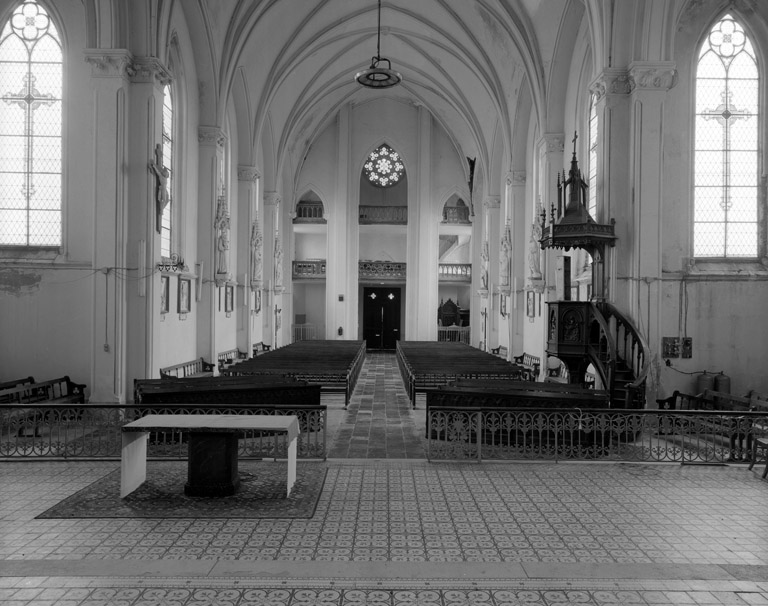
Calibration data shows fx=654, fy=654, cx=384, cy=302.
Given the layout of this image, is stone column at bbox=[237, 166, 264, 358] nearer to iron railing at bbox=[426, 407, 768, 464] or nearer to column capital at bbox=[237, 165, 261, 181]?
column capital at bbox=[237, 165, 261, 181]

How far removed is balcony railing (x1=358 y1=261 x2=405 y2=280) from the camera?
3322 centimetres

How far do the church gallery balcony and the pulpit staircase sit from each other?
21.2m

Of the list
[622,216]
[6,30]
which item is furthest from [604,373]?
[6,30]

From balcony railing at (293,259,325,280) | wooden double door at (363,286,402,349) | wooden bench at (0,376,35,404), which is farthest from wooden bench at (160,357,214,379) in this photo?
wooden double door at (363,286,402,349)

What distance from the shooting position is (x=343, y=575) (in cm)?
474

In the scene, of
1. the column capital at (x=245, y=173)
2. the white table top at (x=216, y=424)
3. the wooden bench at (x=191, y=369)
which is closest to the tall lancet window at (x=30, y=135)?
the wooden bench at (x=191, y=369)

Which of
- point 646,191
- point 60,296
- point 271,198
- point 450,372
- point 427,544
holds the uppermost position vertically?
point 271,198

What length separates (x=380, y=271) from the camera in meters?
33.4

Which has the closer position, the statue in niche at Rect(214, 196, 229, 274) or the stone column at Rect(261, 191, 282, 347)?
the statue in niche at Rect(214, 196, 229, 274)

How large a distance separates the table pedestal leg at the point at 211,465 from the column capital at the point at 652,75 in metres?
9.93

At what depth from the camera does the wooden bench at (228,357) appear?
62.0 ft

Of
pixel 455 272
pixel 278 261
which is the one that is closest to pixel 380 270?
pixel 455 272

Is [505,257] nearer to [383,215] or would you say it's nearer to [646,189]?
[646,189]

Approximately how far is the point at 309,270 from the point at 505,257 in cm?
1329
